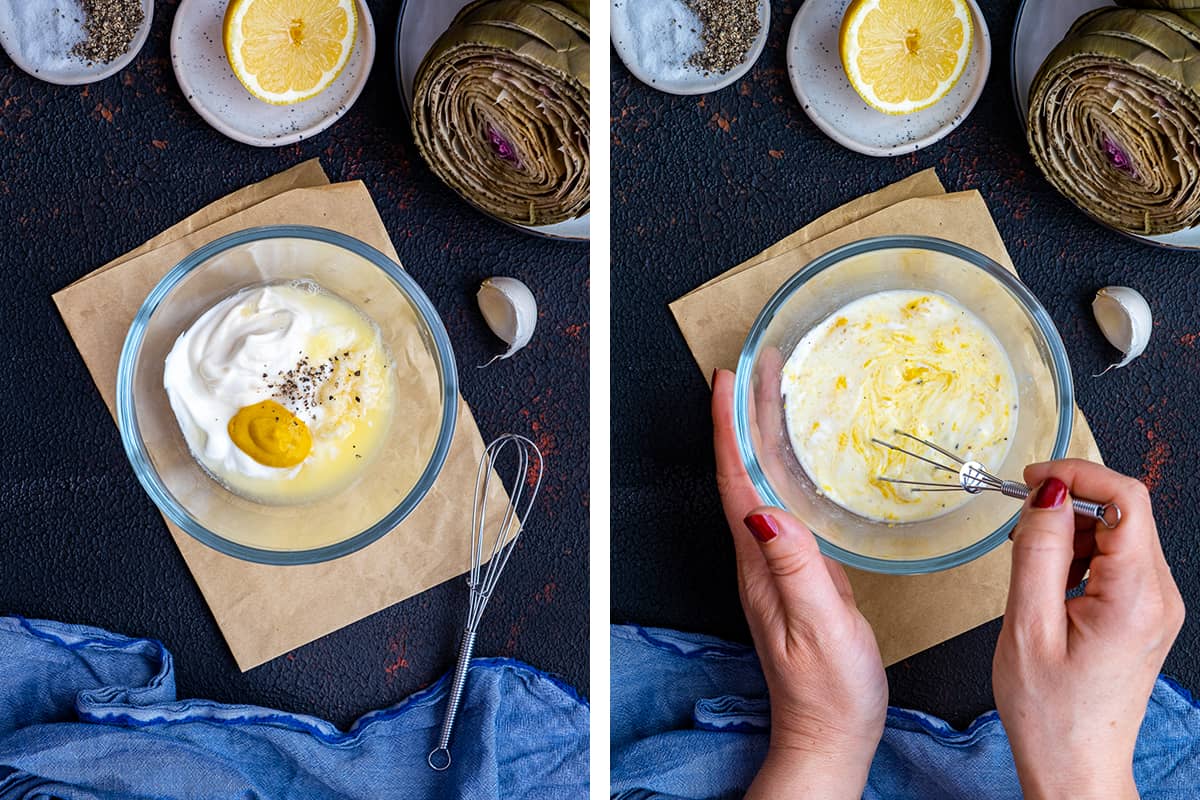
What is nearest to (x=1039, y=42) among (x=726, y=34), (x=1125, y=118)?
(x=1125, y=118)

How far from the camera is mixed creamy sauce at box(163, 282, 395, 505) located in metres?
0.50

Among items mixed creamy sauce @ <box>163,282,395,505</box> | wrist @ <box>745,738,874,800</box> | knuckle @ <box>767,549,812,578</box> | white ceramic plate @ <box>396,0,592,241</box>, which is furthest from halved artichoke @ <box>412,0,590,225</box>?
wrist @ <box>745,738,874,800</box>

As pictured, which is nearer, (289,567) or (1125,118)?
(1125,118)

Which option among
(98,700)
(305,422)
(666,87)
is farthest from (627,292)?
(98,700)

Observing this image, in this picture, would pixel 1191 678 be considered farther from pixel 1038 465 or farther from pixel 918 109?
pixel 918 109

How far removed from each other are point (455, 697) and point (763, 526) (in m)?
0.24

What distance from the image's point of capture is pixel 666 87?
42cm

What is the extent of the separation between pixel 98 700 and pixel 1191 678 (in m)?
0.66

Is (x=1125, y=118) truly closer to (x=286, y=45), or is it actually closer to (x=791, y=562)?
(x=791, y=562)

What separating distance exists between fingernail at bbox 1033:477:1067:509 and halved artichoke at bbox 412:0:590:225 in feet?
0.90

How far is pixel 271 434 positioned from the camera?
500 mm

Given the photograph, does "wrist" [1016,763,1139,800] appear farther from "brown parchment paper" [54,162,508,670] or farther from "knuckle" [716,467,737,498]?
"brown parchment paper" [54,162,508,670]

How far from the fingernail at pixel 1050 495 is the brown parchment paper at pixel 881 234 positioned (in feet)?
0.18

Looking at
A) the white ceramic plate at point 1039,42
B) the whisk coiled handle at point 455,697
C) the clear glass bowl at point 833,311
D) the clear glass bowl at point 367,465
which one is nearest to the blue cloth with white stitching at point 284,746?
the whisk coiled handle at point 455,697
